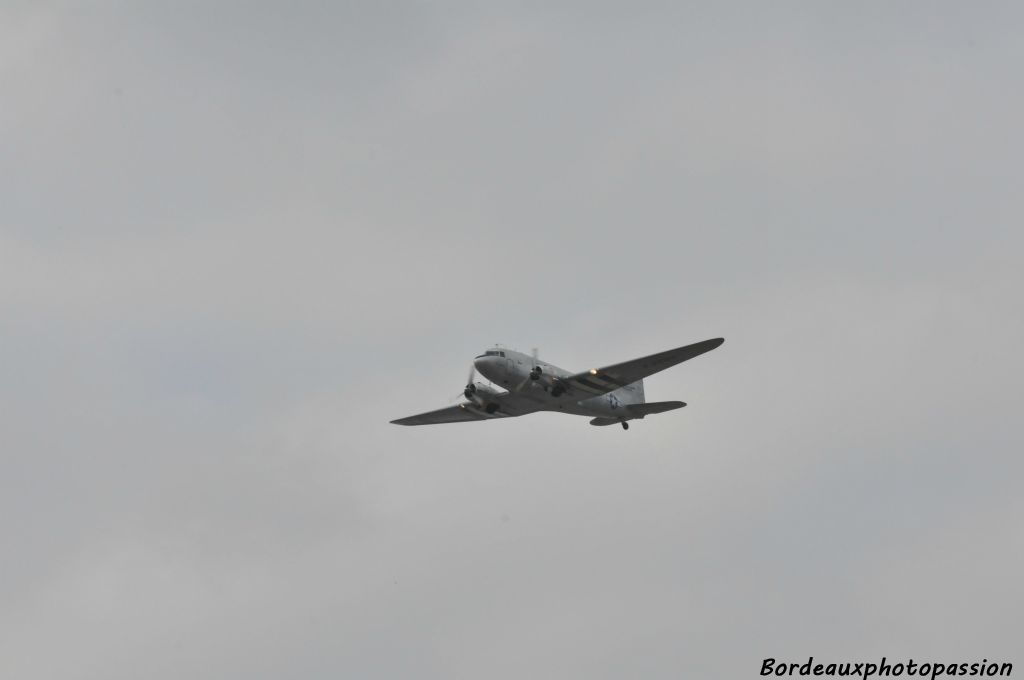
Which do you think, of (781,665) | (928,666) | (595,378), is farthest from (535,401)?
(928,666)

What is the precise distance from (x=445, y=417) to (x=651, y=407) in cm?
1476

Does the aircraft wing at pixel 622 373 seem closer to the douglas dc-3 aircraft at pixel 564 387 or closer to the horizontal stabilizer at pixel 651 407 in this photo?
the douglas dc-3 aircraft at pixel 564 387

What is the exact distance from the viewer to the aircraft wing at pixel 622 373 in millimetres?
71375

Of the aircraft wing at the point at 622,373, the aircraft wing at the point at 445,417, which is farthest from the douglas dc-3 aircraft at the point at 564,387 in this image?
the aircraft wing at the point at 445,417

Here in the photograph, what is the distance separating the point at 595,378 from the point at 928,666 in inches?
979

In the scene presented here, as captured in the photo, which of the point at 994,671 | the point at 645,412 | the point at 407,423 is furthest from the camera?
the point at 407,423

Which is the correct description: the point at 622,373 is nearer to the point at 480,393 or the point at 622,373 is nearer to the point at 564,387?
the point at 564,387

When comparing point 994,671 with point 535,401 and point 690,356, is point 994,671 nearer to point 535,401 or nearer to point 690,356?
point 690,356

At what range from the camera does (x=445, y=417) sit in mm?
85125

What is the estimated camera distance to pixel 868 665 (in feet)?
237

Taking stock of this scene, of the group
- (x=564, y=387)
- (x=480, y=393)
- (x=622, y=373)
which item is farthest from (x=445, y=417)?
(x=622, y=373)

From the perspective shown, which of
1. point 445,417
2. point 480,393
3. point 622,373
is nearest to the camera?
point 622,373

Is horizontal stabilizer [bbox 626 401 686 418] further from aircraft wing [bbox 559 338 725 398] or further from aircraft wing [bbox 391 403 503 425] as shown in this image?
Result: aircraft wing [bbox 391 403 503 425]

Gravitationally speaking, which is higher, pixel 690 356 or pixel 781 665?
pixel 690 356
